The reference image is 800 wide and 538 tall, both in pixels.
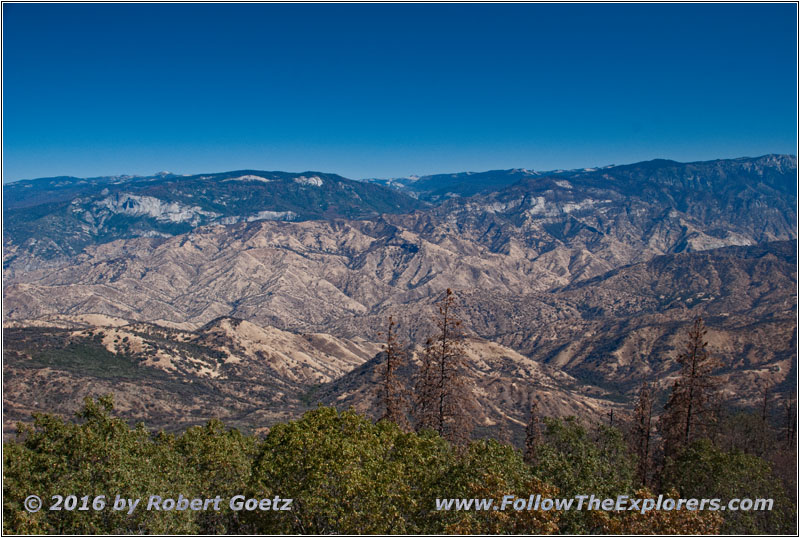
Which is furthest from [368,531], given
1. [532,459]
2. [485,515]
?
[532,459]

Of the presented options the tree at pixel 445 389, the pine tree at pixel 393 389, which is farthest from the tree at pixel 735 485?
the pine tree at pixel 393 389

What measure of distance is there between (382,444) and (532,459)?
33.8 metres

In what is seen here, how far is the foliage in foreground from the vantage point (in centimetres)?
2234

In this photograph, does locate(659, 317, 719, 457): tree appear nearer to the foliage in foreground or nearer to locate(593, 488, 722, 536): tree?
the foliage in foreground

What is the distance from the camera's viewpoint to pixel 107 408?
86.7 feet

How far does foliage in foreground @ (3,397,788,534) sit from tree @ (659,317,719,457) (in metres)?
17.6

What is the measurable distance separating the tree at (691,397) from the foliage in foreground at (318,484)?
1757cm

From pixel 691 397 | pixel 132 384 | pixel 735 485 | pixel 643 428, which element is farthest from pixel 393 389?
pixel 132 384

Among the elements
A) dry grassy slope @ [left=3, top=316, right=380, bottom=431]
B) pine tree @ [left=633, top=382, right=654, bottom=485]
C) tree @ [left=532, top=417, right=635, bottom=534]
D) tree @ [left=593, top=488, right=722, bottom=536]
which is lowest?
dry grassy slope @ [left=3, top=316, right=380, bottom=431]

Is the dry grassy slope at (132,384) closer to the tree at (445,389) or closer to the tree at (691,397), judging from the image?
the tree at (445,389)

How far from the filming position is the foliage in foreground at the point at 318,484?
880 inches

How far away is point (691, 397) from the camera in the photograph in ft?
142

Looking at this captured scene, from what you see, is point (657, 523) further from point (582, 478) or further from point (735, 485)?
point (735, 485)

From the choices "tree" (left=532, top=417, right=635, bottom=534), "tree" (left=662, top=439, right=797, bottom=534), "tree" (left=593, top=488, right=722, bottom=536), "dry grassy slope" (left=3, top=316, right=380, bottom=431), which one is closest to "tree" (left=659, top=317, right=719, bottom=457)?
"tree" (left=532, top=417, right=635, bottom=534)
